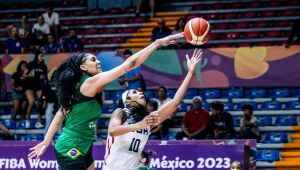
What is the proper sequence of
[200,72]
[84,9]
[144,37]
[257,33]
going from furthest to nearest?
[84,9]
[144,37]
[257,33]
[200,72]

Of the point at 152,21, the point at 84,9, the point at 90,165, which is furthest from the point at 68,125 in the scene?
the point at 84,9

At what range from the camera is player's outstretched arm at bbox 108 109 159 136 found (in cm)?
701

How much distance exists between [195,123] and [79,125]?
24.2ft

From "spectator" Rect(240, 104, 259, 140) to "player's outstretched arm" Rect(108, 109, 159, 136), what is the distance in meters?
6.93

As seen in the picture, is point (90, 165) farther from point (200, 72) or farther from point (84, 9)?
point (84, 9)

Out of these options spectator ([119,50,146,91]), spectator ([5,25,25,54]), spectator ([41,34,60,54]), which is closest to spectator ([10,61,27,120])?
spectator ([41,34,60,54])

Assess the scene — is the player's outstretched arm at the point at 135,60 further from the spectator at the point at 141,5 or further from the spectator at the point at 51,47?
the spectator at the point at 141,5

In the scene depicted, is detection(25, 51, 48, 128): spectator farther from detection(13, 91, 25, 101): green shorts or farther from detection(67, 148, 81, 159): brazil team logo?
detection(67, 148, 81, 159): brazil team logo

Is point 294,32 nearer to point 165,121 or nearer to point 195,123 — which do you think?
point 195,123

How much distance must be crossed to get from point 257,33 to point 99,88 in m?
11.8

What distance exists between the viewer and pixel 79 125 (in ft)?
23.6

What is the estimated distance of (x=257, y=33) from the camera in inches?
717

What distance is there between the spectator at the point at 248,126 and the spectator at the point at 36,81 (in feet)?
16.4

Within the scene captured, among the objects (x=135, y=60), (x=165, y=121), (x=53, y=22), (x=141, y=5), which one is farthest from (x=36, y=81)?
(x=135, y=60)
